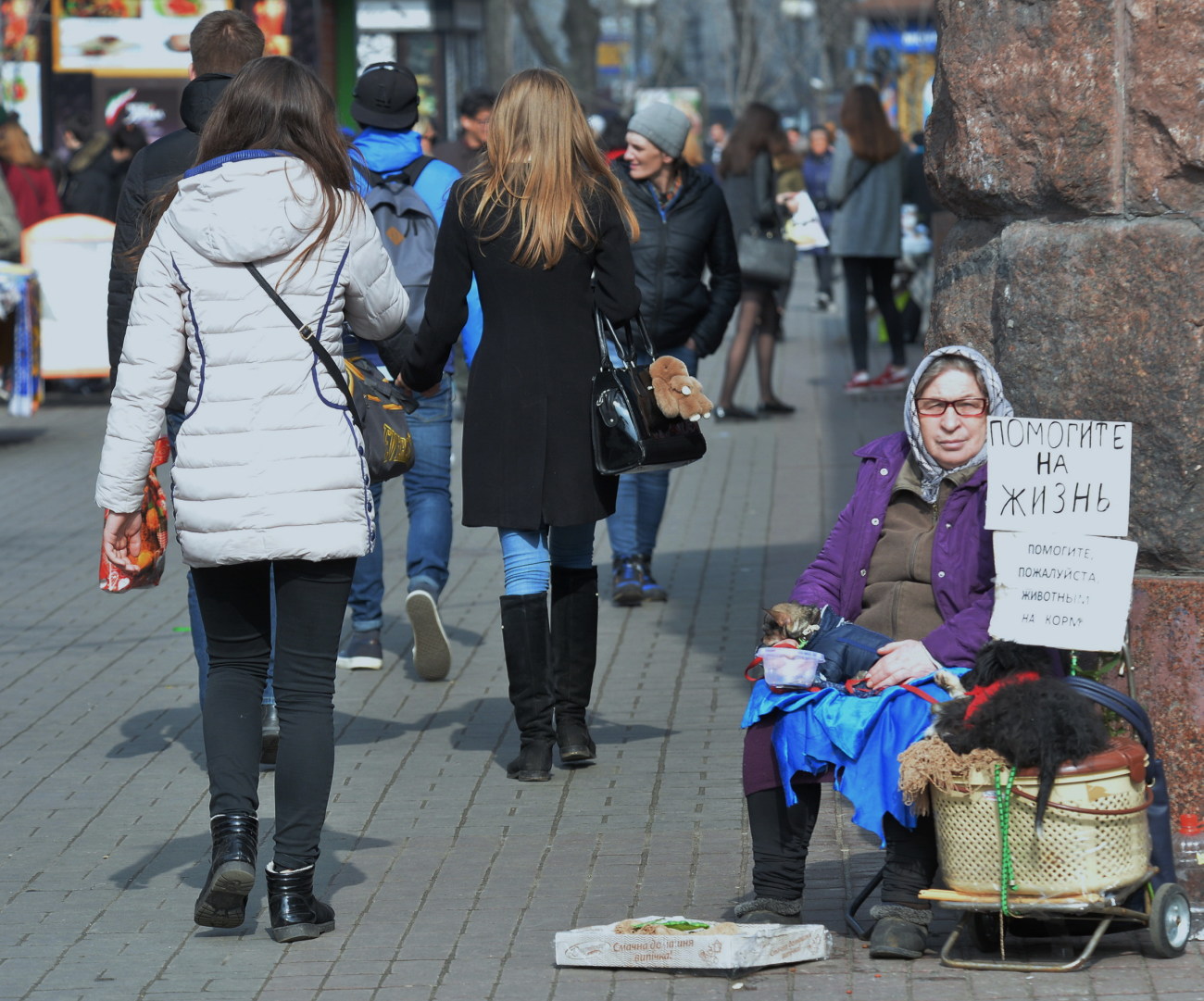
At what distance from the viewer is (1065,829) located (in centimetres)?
371

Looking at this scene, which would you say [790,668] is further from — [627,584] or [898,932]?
[627,584]

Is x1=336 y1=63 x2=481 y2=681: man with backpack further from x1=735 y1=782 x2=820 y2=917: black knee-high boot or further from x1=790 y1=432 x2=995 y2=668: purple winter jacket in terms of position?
x1=735 y1=782 x2=820 y2=917: black knee-high boot

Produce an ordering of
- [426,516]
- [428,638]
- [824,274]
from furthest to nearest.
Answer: [824,274], [426,516], [428,638]

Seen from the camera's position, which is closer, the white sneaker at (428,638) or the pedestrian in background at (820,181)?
the white sneaker at (428,638)

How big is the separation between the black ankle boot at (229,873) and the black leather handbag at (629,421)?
1.59 metres

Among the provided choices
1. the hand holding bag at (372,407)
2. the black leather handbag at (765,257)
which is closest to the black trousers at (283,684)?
the hand holding bag at (372,407)

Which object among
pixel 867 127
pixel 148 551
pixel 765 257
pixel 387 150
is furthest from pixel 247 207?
pixel 867 127

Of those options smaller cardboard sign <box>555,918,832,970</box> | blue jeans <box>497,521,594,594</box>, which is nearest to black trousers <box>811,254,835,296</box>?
blue jeans <box>497,521,594,594</box>

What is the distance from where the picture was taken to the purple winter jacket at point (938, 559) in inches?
163

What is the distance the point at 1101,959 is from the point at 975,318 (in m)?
1.65

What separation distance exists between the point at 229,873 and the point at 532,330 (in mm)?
1875

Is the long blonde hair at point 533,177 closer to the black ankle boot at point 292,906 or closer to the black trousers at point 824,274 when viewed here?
the black ankle boot at point 292,906

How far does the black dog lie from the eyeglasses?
70cm

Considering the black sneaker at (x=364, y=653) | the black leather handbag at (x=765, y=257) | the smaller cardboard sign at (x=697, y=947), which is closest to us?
the smaller cardboard sign at (x=697, y=947)
